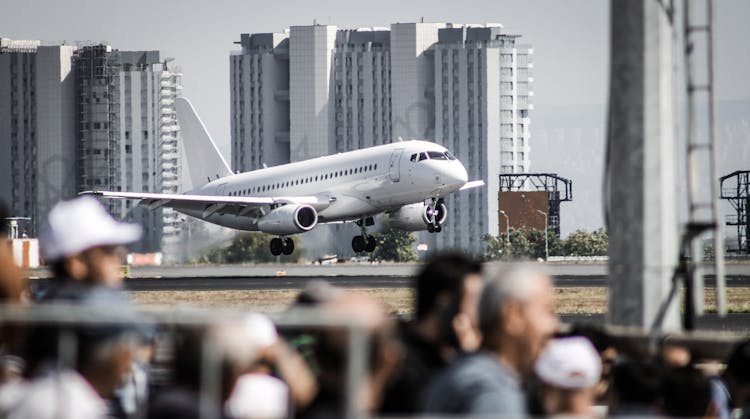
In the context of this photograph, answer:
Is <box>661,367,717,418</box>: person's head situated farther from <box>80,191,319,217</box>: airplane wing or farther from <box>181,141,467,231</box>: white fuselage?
<box>80,191,319,217</box>: airplane wing

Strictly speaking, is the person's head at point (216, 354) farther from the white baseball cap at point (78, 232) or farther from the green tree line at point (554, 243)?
the green tree line at point (554, 243)

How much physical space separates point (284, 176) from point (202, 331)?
191 feet

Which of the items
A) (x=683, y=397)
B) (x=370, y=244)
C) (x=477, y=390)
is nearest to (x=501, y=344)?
(x=477, y=390)

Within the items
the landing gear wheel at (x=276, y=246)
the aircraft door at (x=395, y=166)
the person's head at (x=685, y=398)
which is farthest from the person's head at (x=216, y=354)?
the landing gear wheel at (x=276, y=246)

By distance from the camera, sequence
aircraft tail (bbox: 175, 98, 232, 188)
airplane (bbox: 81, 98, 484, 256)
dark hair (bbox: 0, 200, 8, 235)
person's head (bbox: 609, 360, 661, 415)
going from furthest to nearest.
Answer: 1. aircraft tail (bbox: 175, 98, 232, 188)
2. airplane (bbox: 81, 98, 484, 256)
3. dark hair (bbox: 0, 200, 8, 235)
4. person's head (bbox: 609, 360, 661, 415)

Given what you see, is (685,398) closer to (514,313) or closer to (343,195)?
(514,313)

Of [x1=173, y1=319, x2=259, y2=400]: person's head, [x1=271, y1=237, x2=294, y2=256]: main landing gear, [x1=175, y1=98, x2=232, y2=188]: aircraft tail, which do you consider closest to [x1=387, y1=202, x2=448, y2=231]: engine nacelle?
[x1=271, y1=237, x2=294, y2=256]: main landing gear

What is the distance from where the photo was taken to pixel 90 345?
19.2 ft

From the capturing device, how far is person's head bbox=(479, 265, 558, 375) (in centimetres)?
582

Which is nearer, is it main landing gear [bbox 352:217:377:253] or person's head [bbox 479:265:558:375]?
person's head [bbox 479:265:558:375]

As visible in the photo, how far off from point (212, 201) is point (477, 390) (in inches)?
2182

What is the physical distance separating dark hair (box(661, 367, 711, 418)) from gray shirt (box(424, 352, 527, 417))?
2900 mm

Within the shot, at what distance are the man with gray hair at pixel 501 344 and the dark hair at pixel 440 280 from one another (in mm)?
890

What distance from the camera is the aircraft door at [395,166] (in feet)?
172
